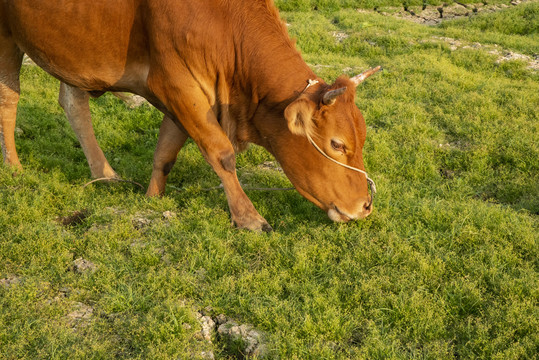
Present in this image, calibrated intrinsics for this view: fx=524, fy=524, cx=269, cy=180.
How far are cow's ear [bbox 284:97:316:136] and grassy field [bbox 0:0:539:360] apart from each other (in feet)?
3.00

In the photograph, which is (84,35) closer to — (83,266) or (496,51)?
(83,266)

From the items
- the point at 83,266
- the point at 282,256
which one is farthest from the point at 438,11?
the point at 83,266

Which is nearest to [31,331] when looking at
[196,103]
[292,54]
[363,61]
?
[196,103]

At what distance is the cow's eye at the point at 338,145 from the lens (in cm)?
422

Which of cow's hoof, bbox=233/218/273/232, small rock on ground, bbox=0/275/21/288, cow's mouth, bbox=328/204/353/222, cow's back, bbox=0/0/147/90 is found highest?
cow's back, bbox=0/0/147/90

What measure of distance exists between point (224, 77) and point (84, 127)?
2.24 m

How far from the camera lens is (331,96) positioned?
395 cm

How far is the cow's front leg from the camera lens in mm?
4539

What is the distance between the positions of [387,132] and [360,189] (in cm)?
297

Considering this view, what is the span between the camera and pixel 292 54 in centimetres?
463

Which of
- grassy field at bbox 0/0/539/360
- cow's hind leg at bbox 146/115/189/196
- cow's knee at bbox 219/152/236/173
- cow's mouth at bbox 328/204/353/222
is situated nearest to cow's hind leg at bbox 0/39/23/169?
grassy field at bbox 0/0/539/360

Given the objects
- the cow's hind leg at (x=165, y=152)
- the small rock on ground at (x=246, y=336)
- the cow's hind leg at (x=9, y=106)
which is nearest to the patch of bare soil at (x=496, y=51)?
the cow's hind leg at (x=165, y=152)

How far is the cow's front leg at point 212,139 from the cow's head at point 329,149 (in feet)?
1.57

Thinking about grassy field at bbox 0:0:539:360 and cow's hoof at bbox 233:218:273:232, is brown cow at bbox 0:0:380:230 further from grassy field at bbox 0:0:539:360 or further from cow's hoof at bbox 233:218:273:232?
grassy field at bbox 0:0:539:360
